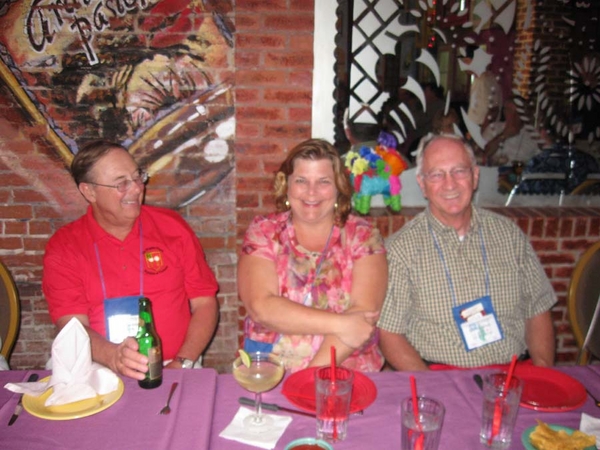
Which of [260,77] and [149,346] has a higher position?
[260,77]

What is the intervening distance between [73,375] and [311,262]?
0.98 m

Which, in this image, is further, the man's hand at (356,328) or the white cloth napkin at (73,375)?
the man's hand at (356,328)

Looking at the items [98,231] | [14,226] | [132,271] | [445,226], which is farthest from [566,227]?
[14,226]

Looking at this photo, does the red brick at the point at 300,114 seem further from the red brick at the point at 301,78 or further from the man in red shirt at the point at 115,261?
the man in red shirt at the point at 115,261

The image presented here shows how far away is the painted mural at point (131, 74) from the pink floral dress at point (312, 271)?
1.00 meters

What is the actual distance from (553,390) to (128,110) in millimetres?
2426

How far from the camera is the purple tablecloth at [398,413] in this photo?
139 cm

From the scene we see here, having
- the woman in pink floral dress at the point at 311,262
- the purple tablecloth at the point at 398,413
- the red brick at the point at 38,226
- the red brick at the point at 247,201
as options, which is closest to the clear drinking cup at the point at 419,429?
the purple tablecloth at the point at 398,413

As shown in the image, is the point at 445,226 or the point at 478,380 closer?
the point at 478,380

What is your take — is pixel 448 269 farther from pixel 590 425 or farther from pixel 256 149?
pixel 256 149

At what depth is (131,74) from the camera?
288 cm

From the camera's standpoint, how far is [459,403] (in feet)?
5.13

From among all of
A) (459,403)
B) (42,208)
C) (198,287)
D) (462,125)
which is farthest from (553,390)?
(42,208)

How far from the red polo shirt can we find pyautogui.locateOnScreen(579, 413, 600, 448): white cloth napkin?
5.16ft
